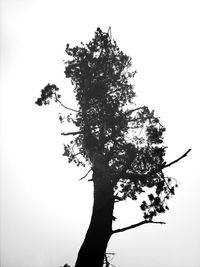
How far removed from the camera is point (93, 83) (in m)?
13.1

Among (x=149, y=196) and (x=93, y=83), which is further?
(x=93, y=83)

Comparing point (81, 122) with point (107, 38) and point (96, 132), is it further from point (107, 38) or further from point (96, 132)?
point (107, 38)

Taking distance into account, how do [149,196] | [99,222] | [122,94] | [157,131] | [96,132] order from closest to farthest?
[99,222] → [149,196] → [157,131] → [96,132] → [122,94]

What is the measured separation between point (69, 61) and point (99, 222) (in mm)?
9008

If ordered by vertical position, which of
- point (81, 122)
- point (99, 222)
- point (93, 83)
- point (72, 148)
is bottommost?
point (99, 222)

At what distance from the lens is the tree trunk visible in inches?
301

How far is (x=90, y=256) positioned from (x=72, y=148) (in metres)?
6.30

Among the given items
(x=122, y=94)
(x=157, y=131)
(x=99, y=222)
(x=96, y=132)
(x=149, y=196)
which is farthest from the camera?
(x=122, y=94)

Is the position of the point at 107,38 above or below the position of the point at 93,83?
above

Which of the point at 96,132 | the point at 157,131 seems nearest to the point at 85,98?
the point at 96,132

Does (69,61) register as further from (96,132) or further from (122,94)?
(96,132)

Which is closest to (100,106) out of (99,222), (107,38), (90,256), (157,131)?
(157,131)

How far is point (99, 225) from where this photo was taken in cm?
823

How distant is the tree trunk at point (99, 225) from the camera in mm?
7641
